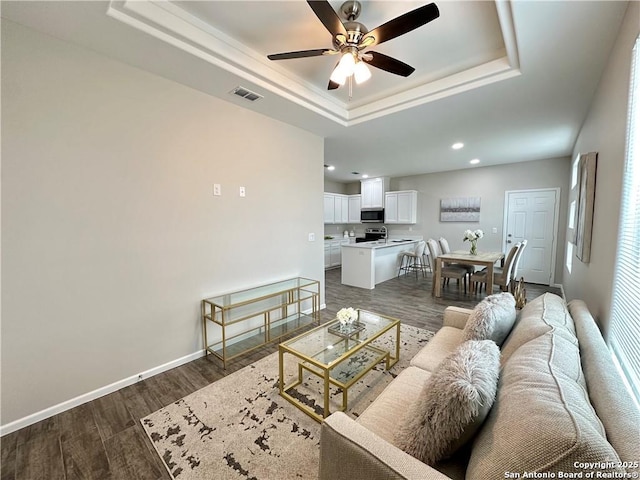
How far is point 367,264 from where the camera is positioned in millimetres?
5242

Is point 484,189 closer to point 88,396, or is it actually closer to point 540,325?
point 540,325

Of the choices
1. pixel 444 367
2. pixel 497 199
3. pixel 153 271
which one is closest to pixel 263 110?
pixel 153 271

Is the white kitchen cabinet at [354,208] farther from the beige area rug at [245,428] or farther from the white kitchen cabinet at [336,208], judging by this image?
the beige area rug at [245,428]

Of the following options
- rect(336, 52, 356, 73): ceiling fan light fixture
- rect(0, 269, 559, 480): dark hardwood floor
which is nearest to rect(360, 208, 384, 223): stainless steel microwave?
rect(0, 269, 559, 480): dark hardwood floor

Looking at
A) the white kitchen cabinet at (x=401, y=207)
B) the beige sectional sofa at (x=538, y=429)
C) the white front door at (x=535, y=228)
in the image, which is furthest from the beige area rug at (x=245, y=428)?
the white kitchen cabinet at (x=401, y=207)

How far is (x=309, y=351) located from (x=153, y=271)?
1570 millimetres

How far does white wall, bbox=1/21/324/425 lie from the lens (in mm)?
1720

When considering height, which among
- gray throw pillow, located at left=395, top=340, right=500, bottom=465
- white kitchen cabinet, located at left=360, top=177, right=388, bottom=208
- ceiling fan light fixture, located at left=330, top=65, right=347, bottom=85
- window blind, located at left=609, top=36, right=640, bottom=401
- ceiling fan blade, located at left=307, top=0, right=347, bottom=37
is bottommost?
gray throw pillow, located at left=395, top=340, right=500, bottom=465

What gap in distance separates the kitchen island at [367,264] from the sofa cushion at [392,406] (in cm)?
365

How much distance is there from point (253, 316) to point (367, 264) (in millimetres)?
3115

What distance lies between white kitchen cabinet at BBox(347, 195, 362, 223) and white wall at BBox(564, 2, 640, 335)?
19.2 feet

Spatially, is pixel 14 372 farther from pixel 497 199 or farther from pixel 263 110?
pixel 497 199

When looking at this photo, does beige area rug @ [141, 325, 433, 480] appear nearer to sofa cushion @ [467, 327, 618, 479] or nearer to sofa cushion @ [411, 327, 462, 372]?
sofa cushion @ [411, 327, 462, 372]

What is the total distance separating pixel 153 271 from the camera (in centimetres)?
231
